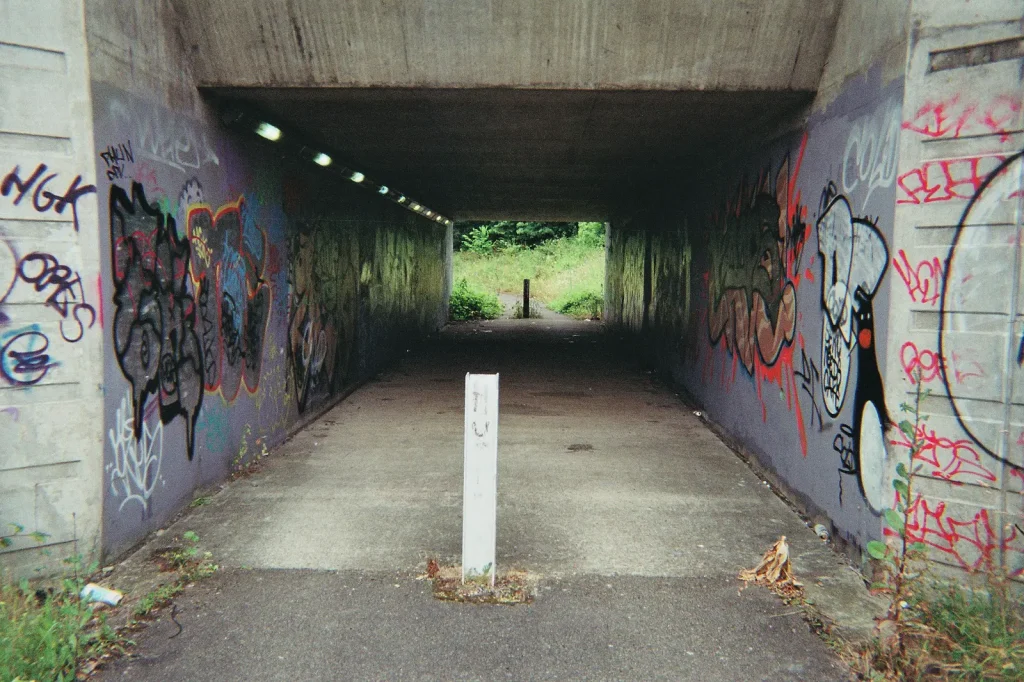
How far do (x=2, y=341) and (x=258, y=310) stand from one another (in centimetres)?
291

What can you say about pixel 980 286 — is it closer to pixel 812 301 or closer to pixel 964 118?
pixel 964 118

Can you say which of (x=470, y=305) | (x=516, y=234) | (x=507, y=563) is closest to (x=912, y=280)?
(x=507, y=563)

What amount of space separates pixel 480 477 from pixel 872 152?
3.13m

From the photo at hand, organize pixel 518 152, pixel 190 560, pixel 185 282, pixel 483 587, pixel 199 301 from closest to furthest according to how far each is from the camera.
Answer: pixel 483 587 < pixel 190 560 < pixel 185 282 < pixel 199 301 < pixel 518 152

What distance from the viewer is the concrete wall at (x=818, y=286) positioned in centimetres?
437

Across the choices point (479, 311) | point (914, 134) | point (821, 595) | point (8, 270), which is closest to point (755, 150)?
point (914, 134)

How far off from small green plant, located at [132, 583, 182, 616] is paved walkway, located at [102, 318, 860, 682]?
11cm

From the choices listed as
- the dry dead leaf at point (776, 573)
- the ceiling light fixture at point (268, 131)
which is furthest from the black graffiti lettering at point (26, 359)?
the dry dead leaf at point (776, 573)

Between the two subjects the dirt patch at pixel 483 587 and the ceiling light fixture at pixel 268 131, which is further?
the ceiling light fixture at pixel 268 131

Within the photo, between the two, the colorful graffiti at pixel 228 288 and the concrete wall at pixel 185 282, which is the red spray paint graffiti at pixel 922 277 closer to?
the concrete wall at pixel 185 282

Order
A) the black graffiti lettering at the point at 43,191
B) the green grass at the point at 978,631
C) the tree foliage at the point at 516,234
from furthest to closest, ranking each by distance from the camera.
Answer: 1. the tree foliage at the point at 516,234
2. the black graffiti lettering at the point at 43,191
3. the green grass at the point at 978,631

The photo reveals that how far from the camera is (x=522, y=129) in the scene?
303 inches

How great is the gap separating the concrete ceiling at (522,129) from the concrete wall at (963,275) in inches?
69.9

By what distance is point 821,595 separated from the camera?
13.7ft
